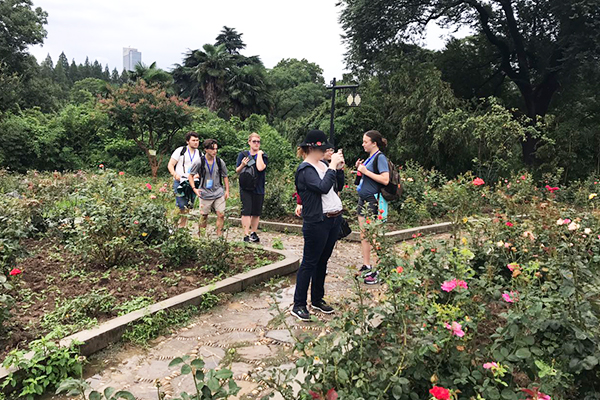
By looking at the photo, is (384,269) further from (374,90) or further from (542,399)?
(374,90)

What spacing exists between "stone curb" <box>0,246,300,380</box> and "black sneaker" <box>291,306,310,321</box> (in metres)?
0.88

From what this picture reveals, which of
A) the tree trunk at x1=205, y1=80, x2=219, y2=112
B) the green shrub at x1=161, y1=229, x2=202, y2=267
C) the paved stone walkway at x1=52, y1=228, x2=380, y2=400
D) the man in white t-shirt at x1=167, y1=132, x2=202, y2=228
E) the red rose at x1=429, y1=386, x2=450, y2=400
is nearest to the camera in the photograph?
the red rose at x1=429, y1=386, x2=450, y2=400

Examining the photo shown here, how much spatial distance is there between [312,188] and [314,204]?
0.14 metres

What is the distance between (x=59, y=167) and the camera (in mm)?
20969

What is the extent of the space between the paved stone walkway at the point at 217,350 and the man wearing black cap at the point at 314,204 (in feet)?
1.03

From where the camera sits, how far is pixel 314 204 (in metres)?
3.71

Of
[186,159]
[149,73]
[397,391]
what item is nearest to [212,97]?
[149,73]

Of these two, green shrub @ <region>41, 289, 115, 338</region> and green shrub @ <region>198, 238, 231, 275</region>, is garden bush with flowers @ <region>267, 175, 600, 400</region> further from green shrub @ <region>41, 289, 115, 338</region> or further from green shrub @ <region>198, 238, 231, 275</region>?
green shrub @ <region>198, 238, 231, 275</region>

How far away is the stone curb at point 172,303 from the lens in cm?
312

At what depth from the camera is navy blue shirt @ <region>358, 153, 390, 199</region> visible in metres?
4.77

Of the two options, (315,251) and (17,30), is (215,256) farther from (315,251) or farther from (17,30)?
(17,30)

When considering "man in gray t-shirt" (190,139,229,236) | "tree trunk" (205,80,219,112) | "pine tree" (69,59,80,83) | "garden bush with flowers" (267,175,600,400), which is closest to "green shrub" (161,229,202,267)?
"man in gray t-shirt" (190,139,229,236)

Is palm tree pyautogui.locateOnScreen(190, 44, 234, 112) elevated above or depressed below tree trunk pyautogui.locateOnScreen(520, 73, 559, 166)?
above

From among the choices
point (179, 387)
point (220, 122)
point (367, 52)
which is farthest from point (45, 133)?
point (179, 387)
